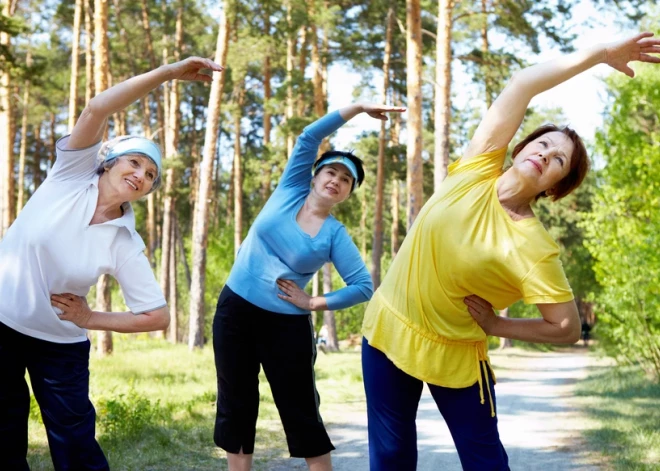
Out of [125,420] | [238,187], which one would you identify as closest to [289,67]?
[238,187]

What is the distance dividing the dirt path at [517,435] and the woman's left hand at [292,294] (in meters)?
2.37

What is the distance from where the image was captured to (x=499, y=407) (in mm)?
10484

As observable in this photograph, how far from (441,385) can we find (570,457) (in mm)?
4140

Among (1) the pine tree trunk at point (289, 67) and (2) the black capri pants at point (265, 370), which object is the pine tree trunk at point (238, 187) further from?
(2) the black capri pants at point (265, 370)

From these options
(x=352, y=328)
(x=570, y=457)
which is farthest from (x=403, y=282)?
(x=352, y=328)

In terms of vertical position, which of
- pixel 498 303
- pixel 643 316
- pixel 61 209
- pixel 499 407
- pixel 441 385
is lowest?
pixel 499 407

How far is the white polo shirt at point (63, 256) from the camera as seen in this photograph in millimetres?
3258

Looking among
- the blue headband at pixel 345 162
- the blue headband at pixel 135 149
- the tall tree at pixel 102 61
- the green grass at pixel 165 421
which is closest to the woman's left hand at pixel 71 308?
the blue headband at pixel 135 149

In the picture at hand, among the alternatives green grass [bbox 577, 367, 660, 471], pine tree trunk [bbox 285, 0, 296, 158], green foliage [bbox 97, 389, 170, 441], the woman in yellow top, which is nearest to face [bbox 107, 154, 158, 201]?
the woman in yellow top

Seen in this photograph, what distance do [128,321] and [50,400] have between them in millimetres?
456

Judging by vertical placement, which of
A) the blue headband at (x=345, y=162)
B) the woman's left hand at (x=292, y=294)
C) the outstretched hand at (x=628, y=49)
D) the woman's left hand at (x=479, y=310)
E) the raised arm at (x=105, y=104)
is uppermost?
the outstretched hand at (x=628, y=49)

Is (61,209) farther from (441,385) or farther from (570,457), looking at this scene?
(570,457)

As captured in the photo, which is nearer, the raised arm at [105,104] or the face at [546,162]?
the face at [546,162]

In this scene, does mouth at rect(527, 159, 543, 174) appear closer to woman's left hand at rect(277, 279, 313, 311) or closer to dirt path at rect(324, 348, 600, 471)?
woman's left hand at rect(277, 279, 313, 311)
